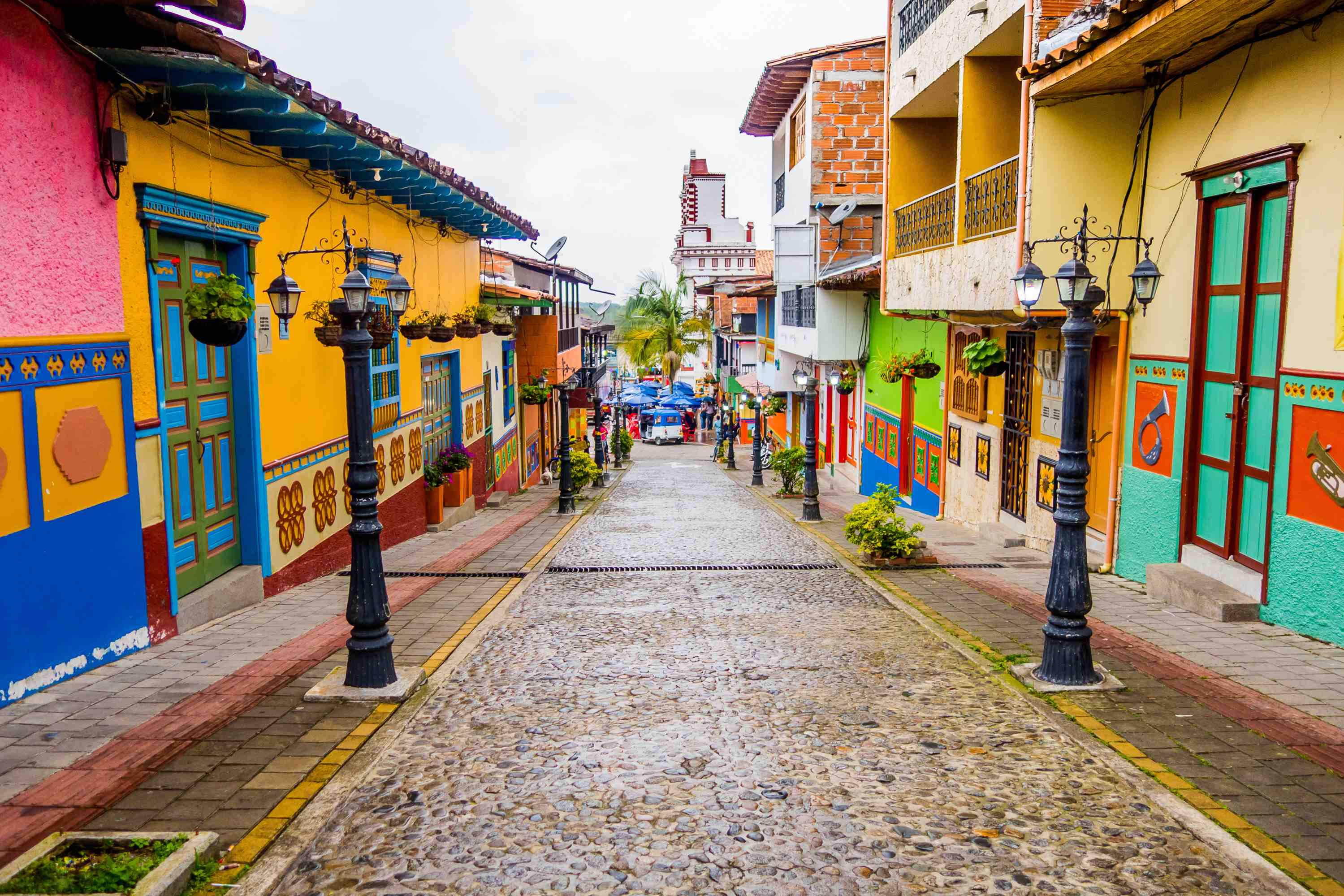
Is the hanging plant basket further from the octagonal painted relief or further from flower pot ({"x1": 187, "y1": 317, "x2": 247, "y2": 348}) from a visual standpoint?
the octagonal painted relief

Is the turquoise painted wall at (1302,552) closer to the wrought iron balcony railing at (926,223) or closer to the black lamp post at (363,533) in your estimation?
the wrought iron balcony railing at (926,223)

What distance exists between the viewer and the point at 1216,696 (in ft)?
19.9

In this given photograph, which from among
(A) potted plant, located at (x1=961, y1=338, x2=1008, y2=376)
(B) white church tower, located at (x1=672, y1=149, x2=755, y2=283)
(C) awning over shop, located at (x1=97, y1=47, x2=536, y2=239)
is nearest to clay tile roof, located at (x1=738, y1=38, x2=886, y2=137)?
(C) awning over shop, located at (x1=97, y1=47, x2=536, y2=239)

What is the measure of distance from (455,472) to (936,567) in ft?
28.8

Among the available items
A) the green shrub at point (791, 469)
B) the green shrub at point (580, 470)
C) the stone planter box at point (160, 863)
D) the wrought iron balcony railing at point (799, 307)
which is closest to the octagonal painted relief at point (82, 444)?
the stone planter box at point (160, 863)

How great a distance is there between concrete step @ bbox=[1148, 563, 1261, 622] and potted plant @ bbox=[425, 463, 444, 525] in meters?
10.7

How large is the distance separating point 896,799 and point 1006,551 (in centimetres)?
827

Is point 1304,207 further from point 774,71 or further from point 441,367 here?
point 774,71

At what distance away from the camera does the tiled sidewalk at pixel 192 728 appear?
180 inches

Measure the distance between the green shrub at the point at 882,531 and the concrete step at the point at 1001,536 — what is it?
2.09m

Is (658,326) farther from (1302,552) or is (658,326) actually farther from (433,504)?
(1302,552)

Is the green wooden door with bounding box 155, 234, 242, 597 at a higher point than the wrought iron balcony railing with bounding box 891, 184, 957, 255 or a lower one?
lower

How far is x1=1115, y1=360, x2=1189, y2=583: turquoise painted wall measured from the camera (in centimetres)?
911

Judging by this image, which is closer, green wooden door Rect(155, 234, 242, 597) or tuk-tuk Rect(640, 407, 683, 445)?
green wooden door Rect(155, 234, 242, 597)
